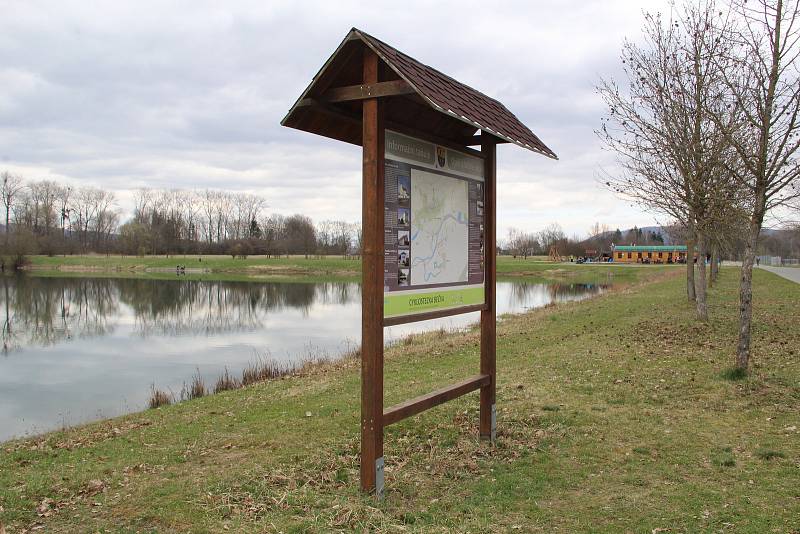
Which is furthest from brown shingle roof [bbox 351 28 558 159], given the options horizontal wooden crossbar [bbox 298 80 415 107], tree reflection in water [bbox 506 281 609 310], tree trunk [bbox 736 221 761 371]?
tree reflection in water [bbox 506 281 609 310]

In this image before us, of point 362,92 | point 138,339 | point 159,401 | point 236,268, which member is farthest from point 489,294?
point 236,268

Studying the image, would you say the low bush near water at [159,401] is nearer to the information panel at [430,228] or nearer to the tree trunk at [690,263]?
the information panel at [430,228]

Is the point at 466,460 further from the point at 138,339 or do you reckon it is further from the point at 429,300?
the point at 138,339

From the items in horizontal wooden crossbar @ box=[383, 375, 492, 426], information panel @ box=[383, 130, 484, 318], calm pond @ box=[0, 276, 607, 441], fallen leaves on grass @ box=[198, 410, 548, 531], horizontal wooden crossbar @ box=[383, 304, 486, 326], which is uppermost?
information panel @ box=[383, 130, 484, 318]

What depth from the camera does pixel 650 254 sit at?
86.2 metres

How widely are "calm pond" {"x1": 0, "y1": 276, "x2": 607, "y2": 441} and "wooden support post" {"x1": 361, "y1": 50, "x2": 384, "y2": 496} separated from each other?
7522mm

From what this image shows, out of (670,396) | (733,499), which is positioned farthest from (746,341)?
(733,499)

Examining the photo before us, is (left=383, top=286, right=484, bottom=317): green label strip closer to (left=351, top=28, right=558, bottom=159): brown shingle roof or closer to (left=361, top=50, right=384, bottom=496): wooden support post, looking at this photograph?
(left=361, top=50, right=384, bottom=496): wooden support post

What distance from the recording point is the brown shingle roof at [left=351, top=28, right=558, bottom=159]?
464 cm

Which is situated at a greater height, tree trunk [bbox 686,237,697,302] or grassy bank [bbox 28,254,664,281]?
tree trunk [bbox 686,237,697,302]

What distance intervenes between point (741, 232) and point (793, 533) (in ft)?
55.4

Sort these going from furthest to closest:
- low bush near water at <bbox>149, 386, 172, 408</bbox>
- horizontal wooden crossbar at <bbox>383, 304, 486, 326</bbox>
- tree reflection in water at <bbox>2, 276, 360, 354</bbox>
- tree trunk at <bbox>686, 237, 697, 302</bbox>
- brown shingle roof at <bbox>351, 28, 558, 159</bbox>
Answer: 1. tree reflection in water at <bbox>2, 276, 360, 354</bbox>
2. tree trunk at <bbox>686, 237, 697, 302</bbox>
3. low bush near water at <bbox>149, 386, 172, 408</bbox>
4. horizontal wooden crossbar at <bbox>383, 304, 486, 326</bbox>
5. brown shingle roof at <bbox>351, 28, 558, 159</bbox>

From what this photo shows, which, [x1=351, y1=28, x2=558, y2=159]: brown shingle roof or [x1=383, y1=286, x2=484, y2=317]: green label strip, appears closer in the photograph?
[x1=351, y1=28, x2=558, y2=159]: brown shingle roof

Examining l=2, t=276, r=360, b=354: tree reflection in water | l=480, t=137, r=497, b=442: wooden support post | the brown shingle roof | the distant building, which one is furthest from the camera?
the distant building
